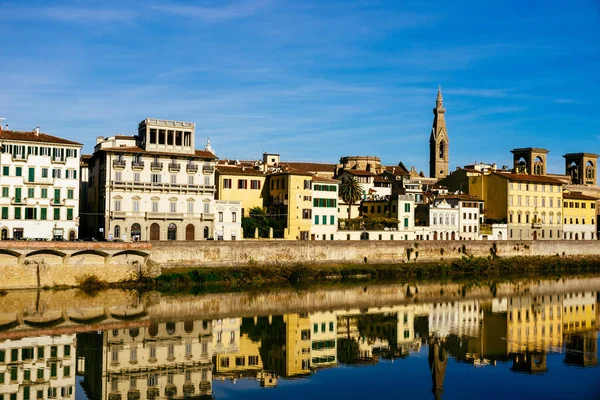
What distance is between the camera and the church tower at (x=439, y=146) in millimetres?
127000

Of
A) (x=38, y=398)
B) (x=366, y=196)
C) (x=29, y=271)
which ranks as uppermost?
(x=366, y=196)

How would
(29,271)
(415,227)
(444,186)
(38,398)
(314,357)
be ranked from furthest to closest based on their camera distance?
(444,186)
(415,227)
(29,271)
(314,357)
(38,398)

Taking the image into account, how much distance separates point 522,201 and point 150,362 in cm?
6518

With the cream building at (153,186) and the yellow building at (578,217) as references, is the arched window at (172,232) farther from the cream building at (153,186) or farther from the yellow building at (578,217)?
the yellow building at (578,217)

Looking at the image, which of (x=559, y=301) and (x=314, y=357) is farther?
(x=559, y=301)

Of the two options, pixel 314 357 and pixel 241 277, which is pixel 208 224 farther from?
pixel 314 357

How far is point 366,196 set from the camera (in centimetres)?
8169

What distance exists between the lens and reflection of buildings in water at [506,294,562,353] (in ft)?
123

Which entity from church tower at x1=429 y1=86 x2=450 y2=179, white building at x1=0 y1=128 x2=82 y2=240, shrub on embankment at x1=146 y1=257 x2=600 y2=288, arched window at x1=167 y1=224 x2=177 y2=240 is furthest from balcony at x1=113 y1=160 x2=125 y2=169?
church tower at x1=429 y1=86 x2=450 y2=179

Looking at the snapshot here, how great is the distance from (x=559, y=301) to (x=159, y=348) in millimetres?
32342

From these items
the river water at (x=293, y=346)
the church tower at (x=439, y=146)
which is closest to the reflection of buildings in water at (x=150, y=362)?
the river water at (x=293, y=346)

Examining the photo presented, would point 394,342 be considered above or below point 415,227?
below

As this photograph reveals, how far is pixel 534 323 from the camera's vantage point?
4400cm

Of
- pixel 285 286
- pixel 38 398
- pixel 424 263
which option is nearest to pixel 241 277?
pixel 285 286
